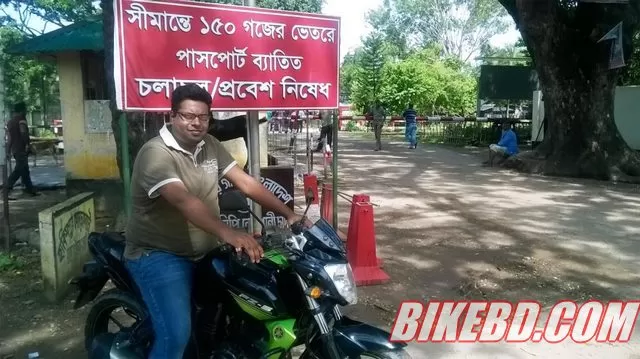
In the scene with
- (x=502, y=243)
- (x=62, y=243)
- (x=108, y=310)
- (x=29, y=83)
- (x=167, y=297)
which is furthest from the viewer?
(x=29, y=83)

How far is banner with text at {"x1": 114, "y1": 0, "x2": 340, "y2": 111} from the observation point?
12.7ft

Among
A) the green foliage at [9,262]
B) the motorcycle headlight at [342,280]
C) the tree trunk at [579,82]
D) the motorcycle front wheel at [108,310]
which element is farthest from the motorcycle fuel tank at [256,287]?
the tree trunk at [579,82]

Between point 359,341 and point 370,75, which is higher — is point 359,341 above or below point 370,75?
below

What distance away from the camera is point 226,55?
428cm

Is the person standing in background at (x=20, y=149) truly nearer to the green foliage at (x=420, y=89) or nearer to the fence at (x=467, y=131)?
the fence at (x=467, y=131)

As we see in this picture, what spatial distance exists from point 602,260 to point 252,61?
13.7ft

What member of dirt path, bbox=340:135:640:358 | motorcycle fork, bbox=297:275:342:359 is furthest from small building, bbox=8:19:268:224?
motorcycle fork, bbox=297:275:342:359

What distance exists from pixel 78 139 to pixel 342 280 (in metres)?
6.94

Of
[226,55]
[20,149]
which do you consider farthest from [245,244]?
[20,149]

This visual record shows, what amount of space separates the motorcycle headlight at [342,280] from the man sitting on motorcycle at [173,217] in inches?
19.8

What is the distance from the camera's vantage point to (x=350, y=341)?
2.36 m

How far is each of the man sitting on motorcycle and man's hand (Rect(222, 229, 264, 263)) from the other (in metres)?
0.09

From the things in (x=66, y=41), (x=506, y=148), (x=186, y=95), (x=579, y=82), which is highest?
(x=66, y=41)

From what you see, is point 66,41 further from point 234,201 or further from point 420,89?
point 420,89
